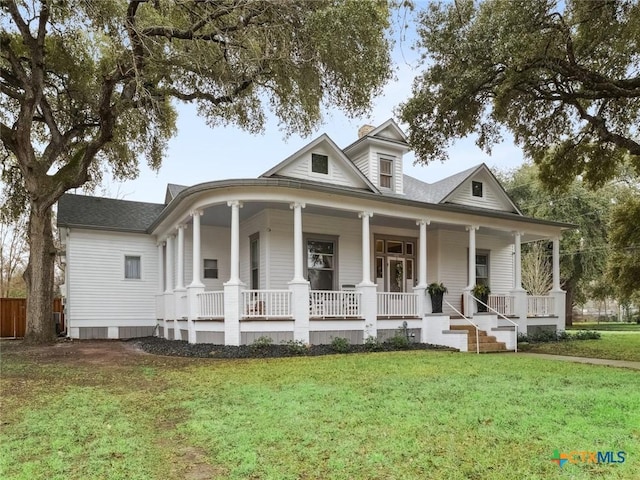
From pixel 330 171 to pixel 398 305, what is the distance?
15.4ft

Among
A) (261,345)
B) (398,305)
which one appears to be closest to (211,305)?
(261,345)

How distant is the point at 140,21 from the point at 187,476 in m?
11.9

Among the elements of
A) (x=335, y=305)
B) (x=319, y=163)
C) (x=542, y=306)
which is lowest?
(x=542, y=306)

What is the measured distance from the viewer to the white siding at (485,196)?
16781mm

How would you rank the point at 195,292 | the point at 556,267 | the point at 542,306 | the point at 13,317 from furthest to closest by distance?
the point at 13,317 → the point at 542,306 → the point at 556,267 → the point at 195,292

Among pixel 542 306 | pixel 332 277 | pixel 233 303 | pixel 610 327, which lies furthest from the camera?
pixel 610 327

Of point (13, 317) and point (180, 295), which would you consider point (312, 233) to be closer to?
point (180, 295)

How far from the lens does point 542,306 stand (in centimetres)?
1648

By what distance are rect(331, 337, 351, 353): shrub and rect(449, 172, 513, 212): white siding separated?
7500mm

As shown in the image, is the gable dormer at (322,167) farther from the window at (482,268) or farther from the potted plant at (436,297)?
the window at (482,268)

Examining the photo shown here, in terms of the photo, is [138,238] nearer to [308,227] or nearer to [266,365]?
[308,227]

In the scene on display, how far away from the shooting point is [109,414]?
5.16 metres

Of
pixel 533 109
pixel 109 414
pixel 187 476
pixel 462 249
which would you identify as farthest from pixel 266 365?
pixel 462 249

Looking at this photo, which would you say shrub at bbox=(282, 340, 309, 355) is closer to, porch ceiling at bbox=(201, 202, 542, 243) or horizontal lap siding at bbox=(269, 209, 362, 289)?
horizontal lap siding at bbox=(269, 209, 362, 289)
